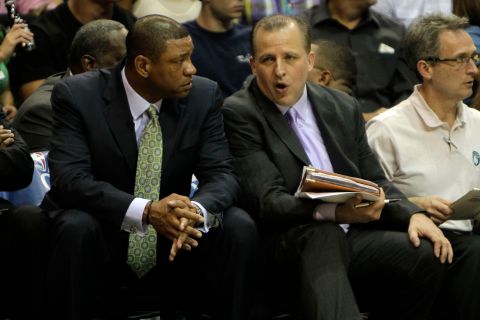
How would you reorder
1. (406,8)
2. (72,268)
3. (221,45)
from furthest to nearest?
(406,8)
(221,45)
(72,268)

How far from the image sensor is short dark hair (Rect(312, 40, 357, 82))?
5.38 metres

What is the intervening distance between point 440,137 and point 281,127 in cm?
86

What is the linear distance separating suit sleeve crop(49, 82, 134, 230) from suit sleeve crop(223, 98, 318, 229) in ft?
1.81

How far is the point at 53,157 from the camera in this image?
404cm

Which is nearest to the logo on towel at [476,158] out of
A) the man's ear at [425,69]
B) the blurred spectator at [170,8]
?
the man's ear at [425,69]

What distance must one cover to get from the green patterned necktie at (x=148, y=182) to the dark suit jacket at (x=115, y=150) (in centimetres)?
3

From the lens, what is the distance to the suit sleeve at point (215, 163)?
407 cm

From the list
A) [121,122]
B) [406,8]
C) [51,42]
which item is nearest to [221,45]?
[51,42]

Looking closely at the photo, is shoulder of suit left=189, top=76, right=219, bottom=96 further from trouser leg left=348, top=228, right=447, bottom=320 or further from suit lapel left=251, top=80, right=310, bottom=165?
trouser leg left=348, top=228, right=447, bottom=320

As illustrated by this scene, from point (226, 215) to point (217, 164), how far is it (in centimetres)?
28

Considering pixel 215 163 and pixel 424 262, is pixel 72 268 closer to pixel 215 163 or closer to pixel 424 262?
pixel 215 163

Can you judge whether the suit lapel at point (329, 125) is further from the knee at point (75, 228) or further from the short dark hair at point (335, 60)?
the knee at point (75, 228)

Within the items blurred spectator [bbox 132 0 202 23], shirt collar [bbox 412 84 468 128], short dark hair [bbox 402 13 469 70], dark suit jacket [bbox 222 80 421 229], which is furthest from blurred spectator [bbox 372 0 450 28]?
dark suit jacket [bbox 222 80 421 229]

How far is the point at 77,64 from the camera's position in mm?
5141
